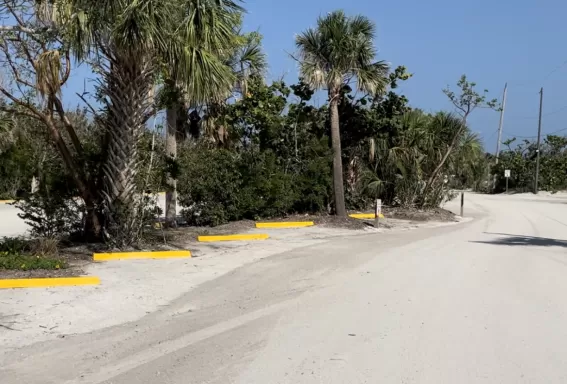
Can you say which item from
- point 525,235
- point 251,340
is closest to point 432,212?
point 525,235

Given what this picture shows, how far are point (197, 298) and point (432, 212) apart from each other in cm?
1662

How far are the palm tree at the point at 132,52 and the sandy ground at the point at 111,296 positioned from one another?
165cm

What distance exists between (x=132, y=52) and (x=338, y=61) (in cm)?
1002

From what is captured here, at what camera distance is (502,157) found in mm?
59062

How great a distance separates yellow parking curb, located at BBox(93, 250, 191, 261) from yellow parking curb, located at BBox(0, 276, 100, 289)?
1.94 metres

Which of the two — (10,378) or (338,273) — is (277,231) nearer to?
(338,273)

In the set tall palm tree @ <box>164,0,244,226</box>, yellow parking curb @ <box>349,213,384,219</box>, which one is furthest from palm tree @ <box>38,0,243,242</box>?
yellow parking curb @ <box>349,213,384,219</box>

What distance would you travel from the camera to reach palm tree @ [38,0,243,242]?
9703mm

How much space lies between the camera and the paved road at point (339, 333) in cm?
500

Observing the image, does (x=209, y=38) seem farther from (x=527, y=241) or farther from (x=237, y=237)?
(x=527, y=241)

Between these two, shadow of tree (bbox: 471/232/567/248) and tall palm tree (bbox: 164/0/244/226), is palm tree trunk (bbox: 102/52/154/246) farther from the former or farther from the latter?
shadow of tree (bbox: 471/232/567/248)

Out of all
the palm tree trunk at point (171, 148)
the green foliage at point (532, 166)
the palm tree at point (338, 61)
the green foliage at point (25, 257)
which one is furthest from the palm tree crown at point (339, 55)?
the green foliage at point (532, 166)

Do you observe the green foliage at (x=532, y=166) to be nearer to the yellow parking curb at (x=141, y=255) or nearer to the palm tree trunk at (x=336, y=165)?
the palm tree trunk at (x=336, y=165)

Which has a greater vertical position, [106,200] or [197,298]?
[106,200]
